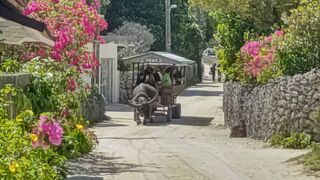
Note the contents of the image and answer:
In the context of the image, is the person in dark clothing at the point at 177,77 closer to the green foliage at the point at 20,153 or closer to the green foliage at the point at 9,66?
the green foliage at the point at 9,66

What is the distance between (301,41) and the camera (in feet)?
62.2

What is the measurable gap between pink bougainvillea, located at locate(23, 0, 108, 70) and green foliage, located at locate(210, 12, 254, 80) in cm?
840

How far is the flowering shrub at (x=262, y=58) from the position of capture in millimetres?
20359

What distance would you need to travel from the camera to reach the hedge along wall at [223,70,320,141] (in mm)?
17688

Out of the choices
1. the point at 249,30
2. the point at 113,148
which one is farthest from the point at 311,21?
the point at 249,30

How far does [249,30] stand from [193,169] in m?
12.7

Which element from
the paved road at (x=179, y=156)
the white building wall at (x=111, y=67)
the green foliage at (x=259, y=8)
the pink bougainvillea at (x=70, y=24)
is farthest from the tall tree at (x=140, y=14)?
the pink bougainvillea at (x=70, y=24)

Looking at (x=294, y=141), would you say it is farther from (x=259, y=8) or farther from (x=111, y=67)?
(x=111, y=67)

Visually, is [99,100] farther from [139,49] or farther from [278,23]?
[139,49]

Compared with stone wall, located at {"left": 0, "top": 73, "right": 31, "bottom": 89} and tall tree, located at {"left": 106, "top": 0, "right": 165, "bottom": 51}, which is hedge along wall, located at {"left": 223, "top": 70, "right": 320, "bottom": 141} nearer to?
stone wall, located at {"left": 0, "top": 73, "right": 31, "bottom": 89}

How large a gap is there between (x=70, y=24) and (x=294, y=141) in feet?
19.0

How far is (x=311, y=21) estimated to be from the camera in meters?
18.0

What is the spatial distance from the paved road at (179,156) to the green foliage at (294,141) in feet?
1.22

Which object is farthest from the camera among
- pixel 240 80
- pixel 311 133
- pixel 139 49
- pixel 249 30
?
pixel 139 49
